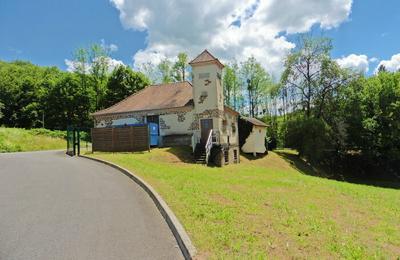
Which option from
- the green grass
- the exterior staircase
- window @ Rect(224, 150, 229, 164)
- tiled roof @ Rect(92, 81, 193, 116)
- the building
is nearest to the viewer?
the exterior staircase

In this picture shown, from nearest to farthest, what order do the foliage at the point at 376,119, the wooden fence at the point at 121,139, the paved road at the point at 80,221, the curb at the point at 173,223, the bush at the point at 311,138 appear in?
1. the curb at the point at 173,223
2. the paved road at the point at 80,221
3. the wooden fence at the point at 121,139
4. the foliage at the point at 376,119
5. the bush at the point at 311,138

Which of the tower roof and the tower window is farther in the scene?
the tower window

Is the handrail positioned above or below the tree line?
below

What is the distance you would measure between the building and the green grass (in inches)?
334

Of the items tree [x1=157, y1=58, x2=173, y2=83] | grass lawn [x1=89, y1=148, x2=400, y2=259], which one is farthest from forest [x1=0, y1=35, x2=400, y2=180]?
grass lawn [x1=89, y1=148, x2=400, y2=259]

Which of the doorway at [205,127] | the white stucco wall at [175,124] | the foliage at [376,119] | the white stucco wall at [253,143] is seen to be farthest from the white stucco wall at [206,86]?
the foliage at [376,119]

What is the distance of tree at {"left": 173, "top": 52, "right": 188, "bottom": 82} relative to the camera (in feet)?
183

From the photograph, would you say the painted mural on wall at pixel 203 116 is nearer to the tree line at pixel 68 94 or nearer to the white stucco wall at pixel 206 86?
the white stucco wall at pixel 206 86

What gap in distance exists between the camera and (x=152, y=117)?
2925cm

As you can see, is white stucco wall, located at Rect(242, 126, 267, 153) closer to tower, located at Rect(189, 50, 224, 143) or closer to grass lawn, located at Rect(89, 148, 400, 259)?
tower, located at Rect(189, 50, 224, 143)

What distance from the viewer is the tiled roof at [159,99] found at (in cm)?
2939

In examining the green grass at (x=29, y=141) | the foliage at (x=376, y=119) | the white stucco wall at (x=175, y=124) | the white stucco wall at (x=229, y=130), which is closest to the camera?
the white stucco wall at (x=175, y=124)

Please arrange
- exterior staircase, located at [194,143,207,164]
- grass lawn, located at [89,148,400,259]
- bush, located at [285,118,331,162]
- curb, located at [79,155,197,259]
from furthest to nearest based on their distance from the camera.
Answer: bush, located at [285,118,331,162] < exterior staircase, located at [194,143,207,164] < grass lawn, located at [89,148,400,259] < curb, located at [79,155,197,259]

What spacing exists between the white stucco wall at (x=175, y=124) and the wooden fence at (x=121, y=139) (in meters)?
4.97
